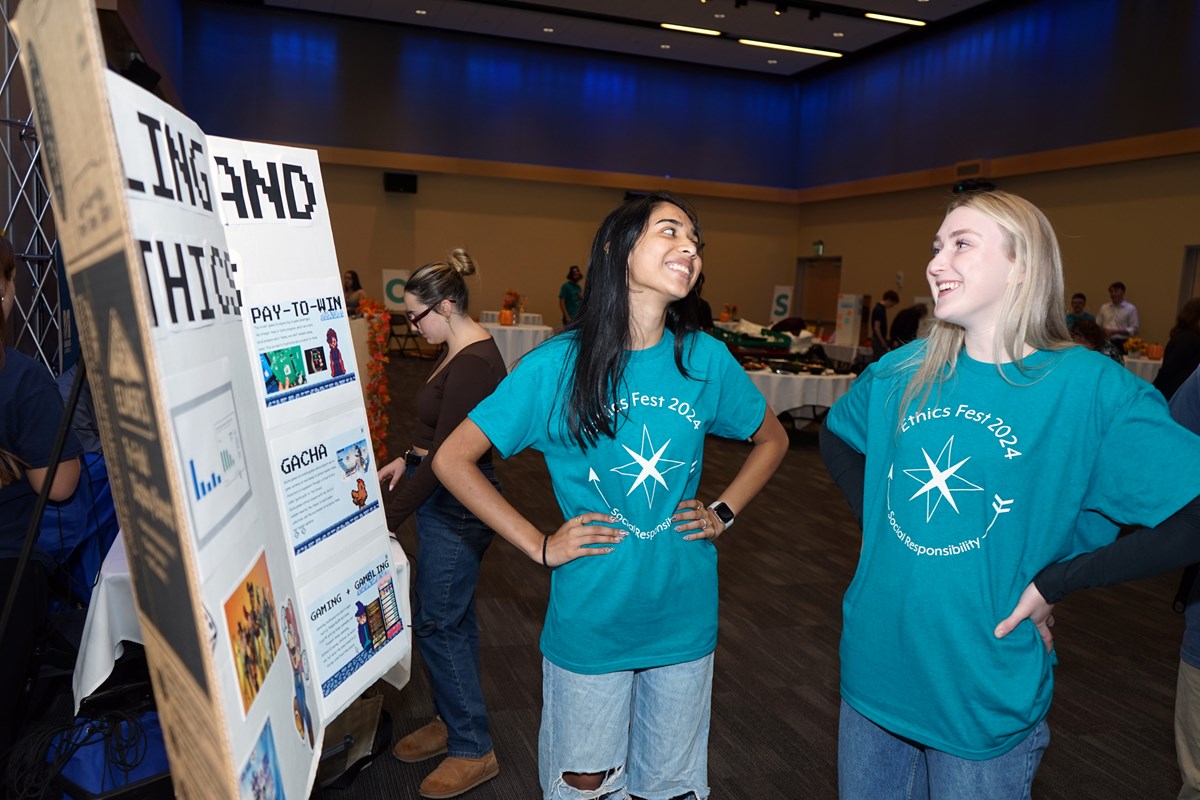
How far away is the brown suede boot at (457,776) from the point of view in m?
2.62

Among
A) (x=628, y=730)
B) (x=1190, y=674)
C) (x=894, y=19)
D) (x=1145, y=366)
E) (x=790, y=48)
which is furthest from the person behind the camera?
(x=790, y=48)

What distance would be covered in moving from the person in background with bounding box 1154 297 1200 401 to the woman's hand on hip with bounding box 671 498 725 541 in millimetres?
5512

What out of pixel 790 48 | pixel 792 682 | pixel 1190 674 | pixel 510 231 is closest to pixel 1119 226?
pixel 790 48

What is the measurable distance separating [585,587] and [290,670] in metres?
0.71

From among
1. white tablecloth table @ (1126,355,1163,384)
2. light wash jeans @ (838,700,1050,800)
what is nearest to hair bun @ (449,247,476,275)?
light wash jeans @ (838,700,1050,800)

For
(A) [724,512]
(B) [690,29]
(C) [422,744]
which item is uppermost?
(B) [690,29]

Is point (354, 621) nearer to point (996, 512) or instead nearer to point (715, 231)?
point (996, 512)

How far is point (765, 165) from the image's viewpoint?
18.0m

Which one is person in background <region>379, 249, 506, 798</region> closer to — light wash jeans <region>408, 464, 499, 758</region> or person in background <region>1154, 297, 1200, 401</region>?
light wash jeans <region>408, 464, 499, 758</region>

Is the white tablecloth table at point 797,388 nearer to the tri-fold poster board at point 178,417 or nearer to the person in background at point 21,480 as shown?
the person in background at point 21,480

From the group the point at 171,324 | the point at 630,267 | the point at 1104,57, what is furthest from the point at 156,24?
the point at 1104,57

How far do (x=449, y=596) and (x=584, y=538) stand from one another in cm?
99

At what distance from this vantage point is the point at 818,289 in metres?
18.2

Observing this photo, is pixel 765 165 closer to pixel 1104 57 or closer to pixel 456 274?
pixel 1104 57
